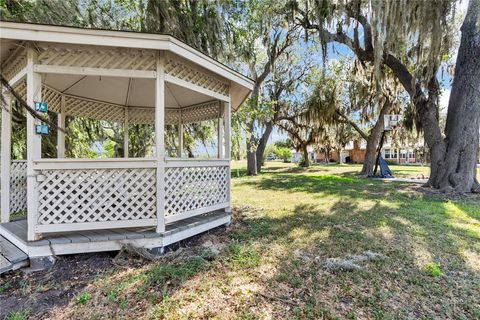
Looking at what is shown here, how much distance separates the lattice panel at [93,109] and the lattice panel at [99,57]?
2.51 meters

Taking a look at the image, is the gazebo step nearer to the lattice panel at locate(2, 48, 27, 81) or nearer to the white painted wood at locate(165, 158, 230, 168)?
the white painted wood at locate(165, 158, 230, 168)

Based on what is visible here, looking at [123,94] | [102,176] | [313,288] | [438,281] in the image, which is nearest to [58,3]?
[123,94]

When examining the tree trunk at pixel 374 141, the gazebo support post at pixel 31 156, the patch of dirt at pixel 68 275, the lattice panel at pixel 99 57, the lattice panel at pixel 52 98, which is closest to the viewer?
the patch of dirt at pixel 68 275

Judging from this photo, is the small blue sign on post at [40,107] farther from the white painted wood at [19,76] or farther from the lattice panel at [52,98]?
the lattice panel at [52,98]

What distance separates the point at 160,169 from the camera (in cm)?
372

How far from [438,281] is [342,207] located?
357cm

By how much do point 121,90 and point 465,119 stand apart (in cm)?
944

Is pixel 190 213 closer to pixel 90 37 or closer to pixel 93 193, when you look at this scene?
pixel 93 193

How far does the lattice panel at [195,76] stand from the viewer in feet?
12.9

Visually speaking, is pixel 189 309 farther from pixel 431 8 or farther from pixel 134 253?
pixel 431 8

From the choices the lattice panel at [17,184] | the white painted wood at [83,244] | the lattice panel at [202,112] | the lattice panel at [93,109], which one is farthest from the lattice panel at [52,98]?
the lattice panel at [202,112]

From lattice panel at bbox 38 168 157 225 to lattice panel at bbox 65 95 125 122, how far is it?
2.87 meters

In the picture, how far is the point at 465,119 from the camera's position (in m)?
7.86

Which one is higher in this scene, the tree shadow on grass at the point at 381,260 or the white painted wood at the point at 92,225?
the white painted wood at the point at 92,225
